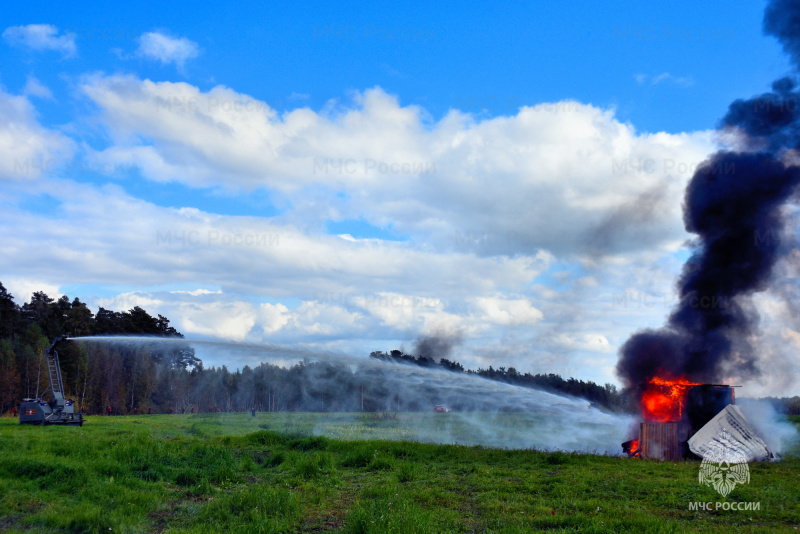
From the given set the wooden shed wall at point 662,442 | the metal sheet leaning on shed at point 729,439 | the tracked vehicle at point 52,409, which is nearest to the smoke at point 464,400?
the wooden shed wall at point 662,442

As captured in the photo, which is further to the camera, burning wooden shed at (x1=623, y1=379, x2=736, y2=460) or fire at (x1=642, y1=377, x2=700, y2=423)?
fire at (x1=642, y1=377, x2=700, y2=423)

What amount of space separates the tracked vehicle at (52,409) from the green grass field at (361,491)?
741 cm

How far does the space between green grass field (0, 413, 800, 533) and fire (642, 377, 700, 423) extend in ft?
13.0

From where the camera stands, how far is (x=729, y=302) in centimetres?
3120

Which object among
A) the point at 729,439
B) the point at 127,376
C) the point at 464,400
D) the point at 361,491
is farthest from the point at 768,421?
the point at 127,376

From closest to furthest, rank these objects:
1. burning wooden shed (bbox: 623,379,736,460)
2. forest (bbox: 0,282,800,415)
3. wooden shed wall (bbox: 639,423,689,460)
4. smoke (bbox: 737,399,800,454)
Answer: wooden shed wall (bbox: 639,423,689,460) < burning wooden shed (bbox: 623,379,736,460) < smoke (bbox: 737,399,800,454) < forest (bbox: 0,282,800,415)

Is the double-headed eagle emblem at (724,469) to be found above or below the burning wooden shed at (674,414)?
below

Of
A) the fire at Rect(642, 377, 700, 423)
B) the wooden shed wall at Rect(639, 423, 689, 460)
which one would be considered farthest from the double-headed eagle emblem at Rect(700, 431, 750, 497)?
the fire at Rect(642, 377, 700, 423)

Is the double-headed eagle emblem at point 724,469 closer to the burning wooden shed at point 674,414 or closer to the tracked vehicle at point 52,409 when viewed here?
the burning wooden shed at point 674,414

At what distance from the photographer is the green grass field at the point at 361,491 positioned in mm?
11742

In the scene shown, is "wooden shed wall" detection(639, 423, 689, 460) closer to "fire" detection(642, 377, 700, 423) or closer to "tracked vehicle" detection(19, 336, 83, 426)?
"fire" detection(642, 377, 700, 423)

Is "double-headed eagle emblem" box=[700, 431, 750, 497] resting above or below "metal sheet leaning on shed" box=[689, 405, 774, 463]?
below

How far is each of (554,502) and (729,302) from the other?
2427 centimetres

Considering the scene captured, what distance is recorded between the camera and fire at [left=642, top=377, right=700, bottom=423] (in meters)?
25.0
